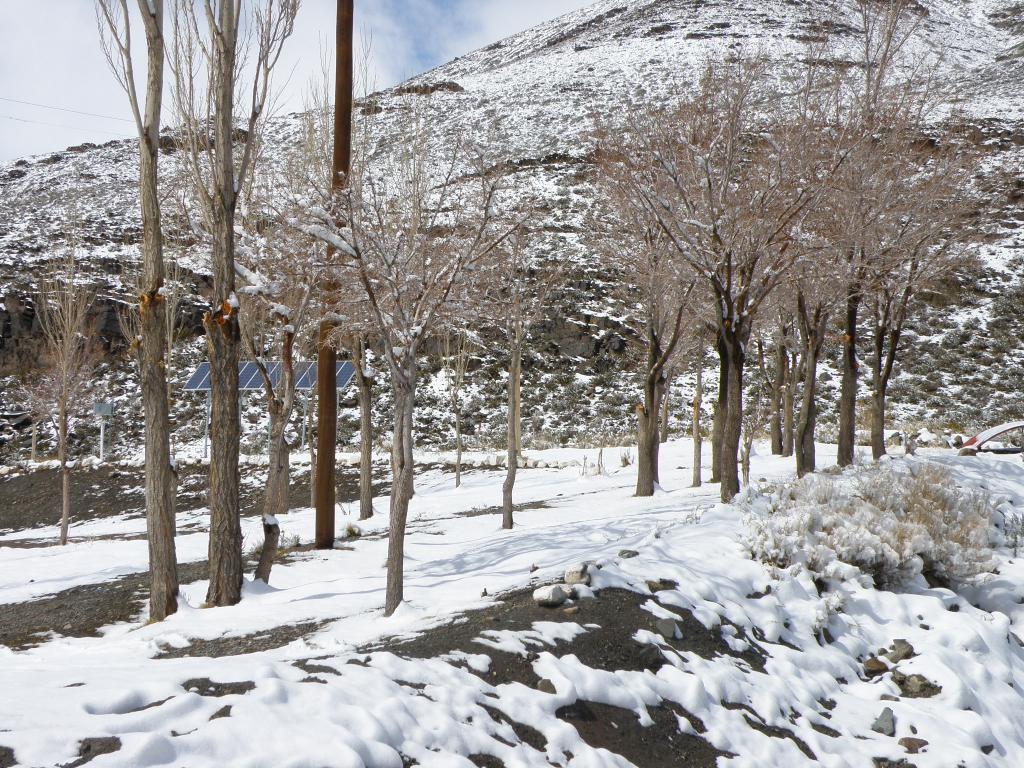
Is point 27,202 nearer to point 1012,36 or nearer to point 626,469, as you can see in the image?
point 626,469

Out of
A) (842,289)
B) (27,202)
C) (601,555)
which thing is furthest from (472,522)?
(27,202)

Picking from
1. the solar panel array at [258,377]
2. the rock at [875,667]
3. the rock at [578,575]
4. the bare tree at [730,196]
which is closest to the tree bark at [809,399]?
the bare tree at [730,196]

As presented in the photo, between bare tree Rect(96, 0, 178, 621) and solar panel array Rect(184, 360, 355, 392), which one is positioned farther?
solar panel array Rect(184, 360, 355, 392)

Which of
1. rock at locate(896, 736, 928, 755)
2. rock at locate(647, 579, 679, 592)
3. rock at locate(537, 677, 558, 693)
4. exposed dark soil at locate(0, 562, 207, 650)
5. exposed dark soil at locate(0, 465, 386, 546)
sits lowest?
exposed dark soil at locate(0, 465, 386, 546)

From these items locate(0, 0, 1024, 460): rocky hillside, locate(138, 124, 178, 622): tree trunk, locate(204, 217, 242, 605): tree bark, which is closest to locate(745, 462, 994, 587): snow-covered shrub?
locate(204, 217, 242, 605): tree bark

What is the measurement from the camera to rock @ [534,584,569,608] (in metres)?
4.87

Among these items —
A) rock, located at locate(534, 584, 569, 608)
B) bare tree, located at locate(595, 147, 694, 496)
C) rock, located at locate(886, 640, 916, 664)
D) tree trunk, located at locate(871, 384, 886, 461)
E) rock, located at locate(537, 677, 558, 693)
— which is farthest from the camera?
tree trunk, located at locate(871, 384, 886, 461)

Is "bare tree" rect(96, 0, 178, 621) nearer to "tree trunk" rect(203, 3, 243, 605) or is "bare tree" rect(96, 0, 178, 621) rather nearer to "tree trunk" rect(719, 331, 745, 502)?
"tree trunk" rect(203, 3, 243, 605)

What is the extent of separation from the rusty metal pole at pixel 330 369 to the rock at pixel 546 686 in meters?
6.11

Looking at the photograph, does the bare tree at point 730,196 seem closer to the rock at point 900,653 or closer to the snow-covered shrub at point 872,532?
the snow-covered shrub at point 872,532

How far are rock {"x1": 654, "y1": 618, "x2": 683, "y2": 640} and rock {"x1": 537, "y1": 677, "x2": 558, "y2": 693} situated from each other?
1.16 metres

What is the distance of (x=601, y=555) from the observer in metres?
6.42

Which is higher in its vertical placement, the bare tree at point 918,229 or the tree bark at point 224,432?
the bare tree at point 918,229

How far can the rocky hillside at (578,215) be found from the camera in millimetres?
22516
